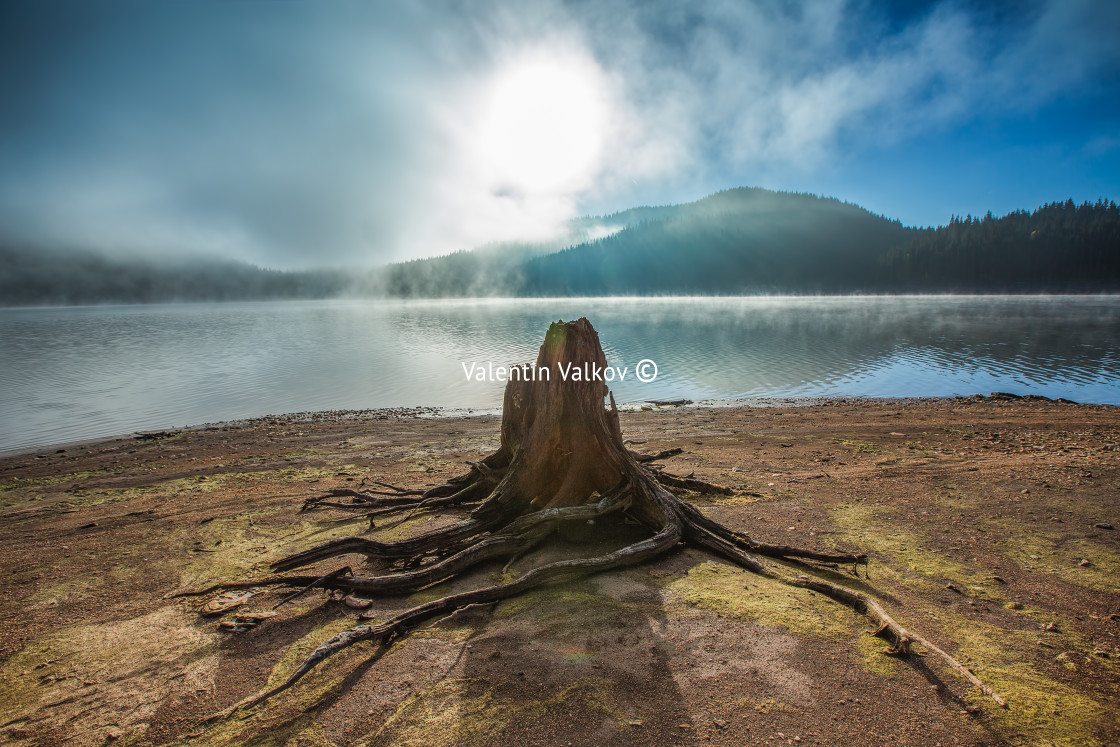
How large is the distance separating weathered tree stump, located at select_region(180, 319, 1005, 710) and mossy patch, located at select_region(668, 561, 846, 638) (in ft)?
0.64

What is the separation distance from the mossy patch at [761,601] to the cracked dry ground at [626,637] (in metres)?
0.02

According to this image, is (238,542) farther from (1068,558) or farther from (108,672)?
(1068,558)

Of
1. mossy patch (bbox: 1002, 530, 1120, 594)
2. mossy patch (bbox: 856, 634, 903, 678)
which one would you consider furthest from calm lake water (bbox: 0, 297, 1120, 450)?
mossy patch (bbox: 856, 634, 903, 678)

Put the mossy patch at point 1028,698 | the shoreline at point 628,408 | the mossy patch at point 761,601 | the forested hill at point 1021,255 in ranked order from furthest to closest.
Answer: the forested hill at point 1021,255
the shoreline at point 628,408
the mossy patch at point 761,601
the mossy patch at point 1028,698

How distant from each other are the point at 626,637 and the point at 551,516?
67.7 inches

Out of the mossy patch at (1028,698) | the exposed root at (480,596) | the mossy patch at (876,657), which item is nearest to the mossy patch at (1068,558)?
the mossy patch at (1028,698)

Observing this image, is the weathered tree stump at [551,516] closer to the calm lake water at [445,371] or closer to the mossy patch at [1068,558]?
the mossy patch at [1068,558]

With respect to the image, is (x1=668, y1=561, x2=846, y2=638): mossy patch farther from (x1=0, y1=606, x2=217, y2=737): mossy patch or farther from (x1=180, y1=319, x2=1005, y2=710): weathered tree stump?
(x1=0, y1=606, x2=217, y2=737): mossy patch

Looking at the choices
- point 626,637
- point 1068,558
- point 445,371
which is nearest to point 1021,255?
point 445,371

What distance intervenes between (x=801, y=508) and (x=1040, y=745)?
455cm

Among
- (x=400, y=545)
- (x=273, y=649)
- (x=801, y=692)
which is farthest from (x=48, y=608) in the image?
(x=801, y=692)

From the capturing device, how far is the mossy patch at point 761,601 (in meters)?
4.29

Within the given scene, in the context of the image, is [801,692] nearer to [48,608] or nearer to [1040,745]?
[1040,745]

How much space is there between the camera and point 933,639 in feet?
13.4
